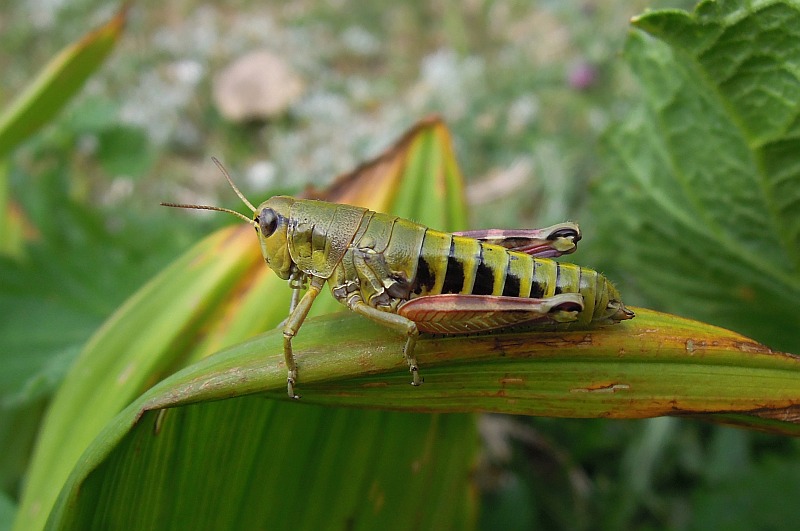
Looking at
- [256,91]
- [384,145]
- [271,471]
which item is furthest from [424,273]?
[256,91]

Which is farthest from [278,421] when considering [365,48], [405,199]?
[365,48]

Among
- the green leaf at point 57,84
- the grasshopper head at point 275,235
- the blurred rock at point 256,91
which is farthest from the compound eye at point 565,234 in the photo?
the blurred rock at point 256,91

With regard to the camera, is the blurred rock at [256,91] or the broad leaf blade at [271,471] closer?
the broad leaf blade at [271,471]

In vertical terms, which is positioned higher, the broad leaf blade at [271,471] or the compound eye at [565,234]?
the compound eye at [565,234]

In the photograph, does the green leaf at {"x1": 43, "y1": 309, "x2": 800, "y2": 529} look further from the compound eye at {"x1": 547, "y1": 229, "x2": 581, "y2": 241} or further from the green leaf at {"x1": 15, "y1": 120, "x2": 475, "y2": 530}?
the compound eye at {"x1": 547, "y1": 229, "x2": 581, "y2": 241}

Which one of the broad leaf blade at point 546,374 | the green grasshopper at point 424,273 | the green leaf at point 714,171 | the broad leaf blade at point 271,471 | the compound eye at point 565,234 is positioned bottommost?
the broad leaf blade at point 271,471

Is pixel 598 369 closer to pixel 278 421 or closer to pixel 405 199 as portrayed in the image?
pixel 278 421

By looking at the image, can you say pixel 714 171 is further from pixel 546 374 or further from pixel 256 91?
pixel 256 91

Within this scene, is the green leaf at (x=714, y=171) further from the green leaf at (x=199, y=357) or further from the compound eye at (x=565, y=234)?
the green leaf at (x=199, y=357)
